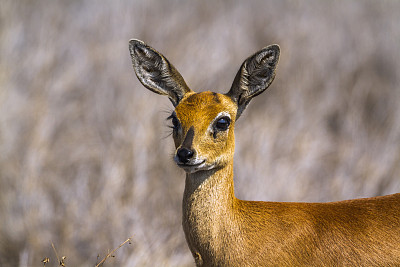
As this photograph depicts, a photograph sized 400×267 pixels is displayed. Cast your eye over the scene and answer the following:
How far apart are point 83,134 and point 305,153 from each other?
2.91 meters

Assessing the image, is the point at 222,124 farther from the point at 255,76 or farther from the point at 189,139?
the point at 255,76

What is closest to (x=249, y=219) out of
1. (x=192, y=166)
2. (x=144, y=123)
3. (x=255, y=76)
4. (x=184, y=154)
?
(x=192, y=166)

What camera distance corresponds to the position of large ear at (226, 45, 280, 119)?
3.76 m

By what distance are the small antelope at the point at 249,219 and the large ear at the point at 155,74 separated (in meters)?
0.17

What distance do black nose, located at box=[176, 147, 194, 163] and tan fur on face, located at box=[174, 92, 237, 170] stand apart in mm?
59

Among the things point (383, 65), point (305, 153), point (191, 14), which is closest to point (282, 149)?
point (305, 153)

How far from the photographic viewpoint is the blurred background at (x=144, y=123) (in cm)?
632

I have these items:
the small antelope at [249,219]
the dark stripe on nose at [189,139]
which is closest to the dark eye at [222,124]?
the small antelope at [249,219]

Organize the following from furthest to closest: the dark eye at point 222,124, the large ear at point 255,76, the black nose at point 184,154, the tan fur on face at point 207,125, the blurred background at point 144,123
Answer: the blurred background at point 144,123, the large ear at point 255,76, the dark eye at point 222,124, the tan fur on face at point 207,125, the black nose at point 184,154

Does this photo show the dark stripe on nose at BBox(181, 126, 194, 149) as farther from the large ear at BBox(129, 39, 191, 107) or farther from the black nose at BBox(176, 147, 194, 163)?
the large ear at BBox(129, 39, 191, 107)

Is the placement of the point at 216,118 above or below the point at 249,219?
above

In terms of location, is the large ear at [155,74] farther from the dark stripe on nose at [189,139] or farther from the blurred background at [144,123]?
the blurred background at [144,123]

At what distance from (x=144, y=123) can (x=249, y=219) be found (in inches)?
135

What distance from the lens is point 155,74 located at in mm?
3945
